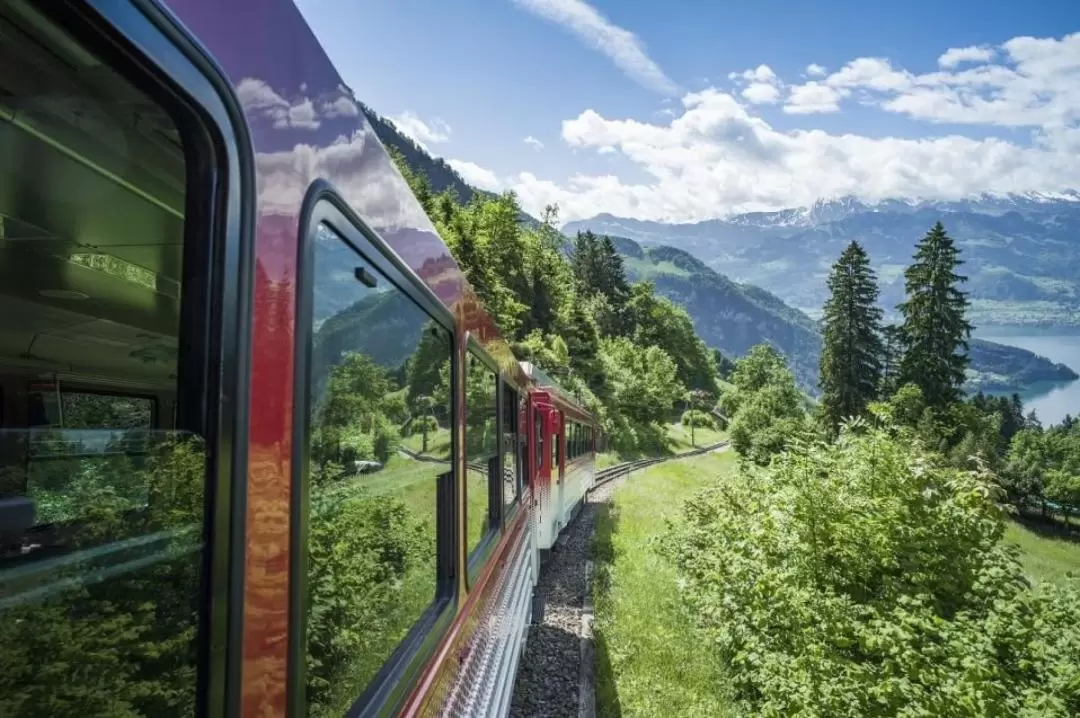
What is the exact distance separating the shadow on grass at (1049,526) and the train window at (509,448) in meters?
60.4

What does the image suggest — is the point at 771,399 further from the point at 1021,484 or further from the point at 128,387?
the point at 128,387

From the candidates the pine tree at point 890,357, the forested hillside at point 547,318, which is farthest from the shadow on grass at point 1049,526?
the forested hillside at point 547,318

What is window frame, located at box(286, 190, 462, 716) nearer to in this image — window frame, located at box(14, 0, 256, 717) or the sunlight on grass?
window frame, located at box(14, 0, 256, 717)

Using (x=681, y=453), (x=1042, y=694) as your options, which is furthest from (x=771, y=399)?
(x=1042, y=694)

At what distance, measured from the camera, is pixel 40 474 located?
1528mm

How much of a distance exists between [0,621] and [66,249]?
113cm

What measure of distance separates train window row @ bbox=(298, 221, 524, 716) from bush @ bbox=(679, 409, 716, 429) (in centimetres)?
8048

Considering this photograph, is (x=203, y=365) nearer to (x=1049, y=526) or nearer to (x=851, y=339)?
(x=851, y=339)

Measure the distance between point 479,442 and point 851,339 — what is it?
6071 centimetres

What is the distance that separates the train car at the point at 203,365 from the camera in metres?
1.21

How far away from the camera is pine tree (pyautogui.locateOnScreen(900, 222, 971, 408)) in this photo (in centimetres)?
5616

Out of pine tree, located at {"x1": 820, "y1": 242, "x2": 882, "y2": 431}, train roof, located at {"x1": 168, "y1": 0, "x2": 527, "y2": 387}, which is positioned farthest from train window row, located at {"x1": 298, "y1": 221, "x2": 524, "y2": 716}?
pine tree, located at {"x1": 820, "y1": 242, "x2": 882, "y2": 431}

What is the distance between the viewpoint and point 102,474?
1413 millimetres

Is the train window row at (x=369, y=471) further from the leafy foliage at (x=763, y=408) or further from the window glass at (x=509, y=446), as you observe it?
the leafy foliage at (x=763, y=408)
